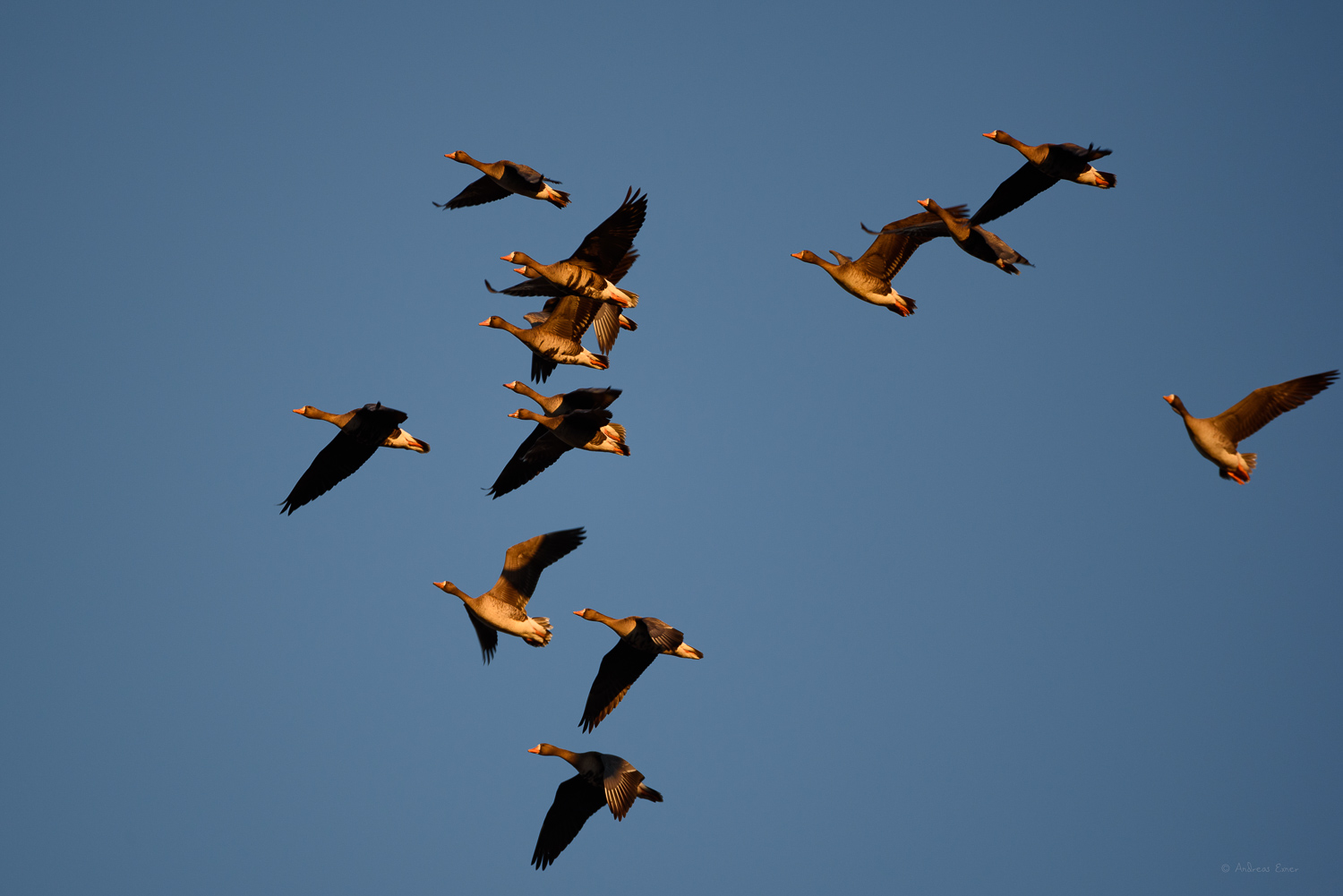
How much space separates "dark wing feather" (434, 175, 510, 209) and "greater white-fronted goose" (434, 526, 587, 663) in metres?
8.62

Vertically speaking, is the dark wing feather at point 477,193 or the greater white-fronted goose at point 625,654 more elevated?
the dark wing feather at point 477,193

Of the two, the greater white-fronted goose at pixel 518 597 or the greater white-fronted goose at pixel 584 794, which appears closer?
the greater white-fronted goose at pixel 584 794

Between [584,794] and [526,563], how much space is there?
469 cm

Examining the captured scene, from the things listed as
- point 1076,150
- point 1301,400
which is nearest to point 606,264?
point 1076,150

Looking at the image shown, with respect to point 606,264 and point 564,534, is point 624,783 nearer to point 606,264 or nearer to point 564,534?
point 564,534

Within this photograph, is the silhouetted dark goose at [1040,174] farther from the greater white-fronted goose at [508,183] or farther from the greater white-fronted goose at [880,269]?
the greater white-fronted goose at [508,183]

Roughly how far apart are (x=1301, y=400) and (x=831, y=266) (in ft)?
31.8

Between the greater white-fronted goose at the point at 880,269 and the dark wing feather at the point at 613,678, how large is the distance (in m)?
9.15

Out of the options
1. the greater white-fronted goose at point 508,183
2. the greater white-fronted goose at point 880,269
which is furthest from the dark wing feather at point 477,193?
the greater white-fronted goose at point 880,269

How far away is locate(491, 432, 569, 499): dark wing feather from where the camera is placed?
82.6ft

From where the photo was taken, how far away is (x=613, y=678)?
23625 millimetres

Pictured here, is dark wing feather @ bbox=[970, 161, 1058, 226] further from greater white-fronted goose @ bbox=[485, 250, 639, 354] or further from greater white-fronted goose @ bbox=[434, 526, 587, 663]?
greater white-fronted goose @ bbox=[434, 526, 587, 663]

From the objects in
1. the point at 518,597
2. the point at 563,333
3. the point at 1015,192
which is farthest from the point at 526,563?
the point at 1015,192

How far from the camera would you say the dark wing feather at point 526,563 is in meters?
23.8
